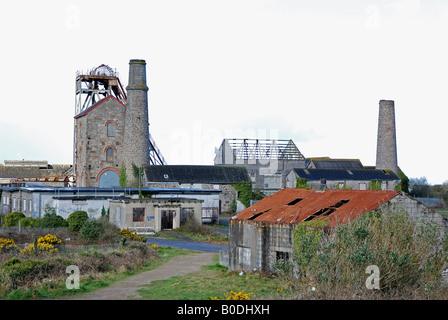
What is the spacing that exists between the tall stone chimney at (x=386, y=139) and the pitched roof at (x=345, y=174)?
1.25m

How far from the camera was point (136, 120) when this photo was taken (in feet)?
189

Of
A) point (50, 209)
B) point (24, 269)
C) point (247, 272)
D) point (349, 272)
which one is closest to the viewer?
point (349, 272)

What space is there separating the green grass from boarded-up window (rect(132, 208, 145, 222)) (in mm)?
16571

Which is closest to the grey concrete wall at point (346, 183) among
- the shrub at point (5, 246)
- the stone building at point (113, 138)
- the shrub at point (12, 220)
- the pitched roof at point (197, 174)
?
the pitched roof at point (197, 174)

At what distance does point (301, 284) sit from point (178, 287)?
7.14m

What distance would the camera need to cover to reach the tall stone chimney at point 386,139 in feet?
212

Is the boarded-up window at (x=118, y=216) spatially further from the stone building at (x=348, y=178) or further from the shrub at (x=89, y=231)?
the stone building at (x=348, y=178)

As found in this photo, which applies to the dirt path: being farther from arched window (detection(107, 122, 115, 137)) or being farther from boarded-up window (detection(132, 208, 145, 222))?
arched window (detection(107, 122, 115, 137))

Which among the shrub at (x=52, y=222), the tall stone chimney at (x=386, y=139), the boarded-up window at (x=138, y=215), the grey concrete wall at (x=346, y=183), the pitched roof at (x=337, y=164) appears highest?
the tall stone chimney at (x=386, y=139)

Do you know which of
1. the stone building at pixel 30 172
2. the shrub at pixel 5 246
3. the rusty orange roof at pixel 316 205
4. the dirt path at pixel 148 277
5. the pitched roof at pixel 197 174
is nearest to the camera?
the dirt path at pixel 148 277

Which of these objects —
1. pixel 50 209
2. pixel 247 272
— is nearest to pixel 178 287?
pixel 247 272

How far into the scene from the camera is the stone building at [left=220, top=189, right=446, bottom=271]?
914 inches

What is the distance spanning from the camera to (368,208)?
73.2 feet
